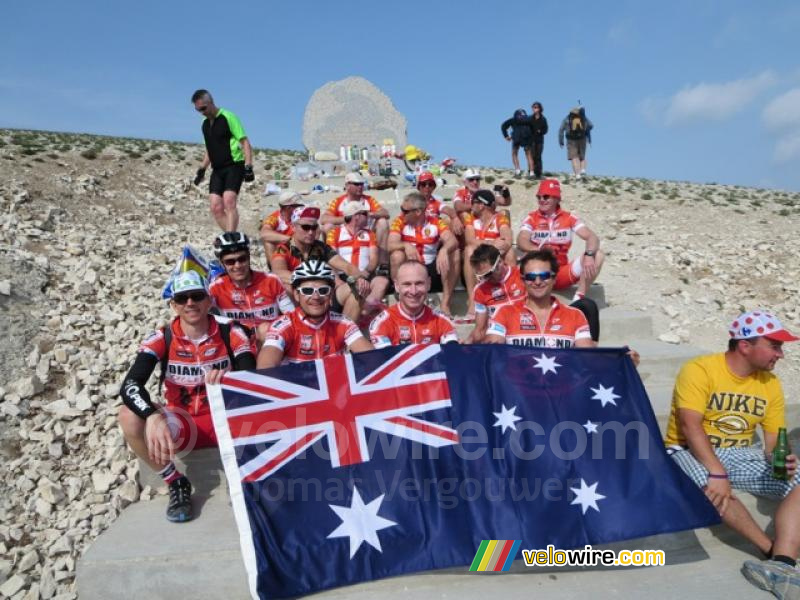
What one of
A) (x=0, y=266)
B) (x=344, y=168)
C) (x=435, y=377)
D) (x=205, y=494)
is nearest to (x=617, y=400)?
(x=435, y=377)

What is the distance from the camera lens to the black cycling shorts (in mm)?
7340

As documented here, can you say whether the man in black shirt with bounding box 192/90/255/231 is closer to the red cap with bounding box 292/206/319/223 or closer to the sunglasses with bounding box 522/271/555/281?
the red cap with bounding box 292/206/319/223

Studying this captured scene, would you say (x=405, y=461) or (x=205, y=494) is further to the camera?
(x=205, y=494)

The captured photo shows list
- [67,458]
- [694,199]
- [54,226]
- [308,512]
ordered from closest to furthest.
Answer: [308,512]
[67,458]
[54,226]
[694,199]

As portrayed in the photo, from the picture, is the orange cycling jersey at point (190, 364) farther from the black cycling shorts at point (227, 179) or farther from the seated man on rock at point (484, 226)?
the black cycling shorts at point (227, 179)

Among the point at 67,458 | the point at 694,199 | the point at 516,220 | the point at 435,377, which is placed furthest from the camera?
the point at 694,199

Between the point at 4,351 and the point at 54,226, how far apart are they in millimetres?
3588

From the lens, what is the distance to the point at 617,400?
144 inches

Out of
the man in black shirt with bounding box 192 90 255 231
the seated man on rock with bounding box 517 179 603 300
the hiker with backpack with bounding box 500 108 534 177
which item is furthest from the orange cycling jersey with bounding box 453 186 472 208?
the hiker with backpack with bounding box 500 108 534 177

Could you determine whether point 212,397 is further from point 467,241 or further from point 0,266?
point 0,266

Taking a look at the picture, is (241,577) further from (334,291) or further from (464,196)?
(464,196)

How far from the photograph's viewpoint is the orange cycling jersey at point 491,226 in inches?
252

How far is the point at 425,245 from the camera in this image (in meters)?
6.29

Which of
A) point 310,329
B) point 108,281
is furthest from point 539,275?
point 108,281
